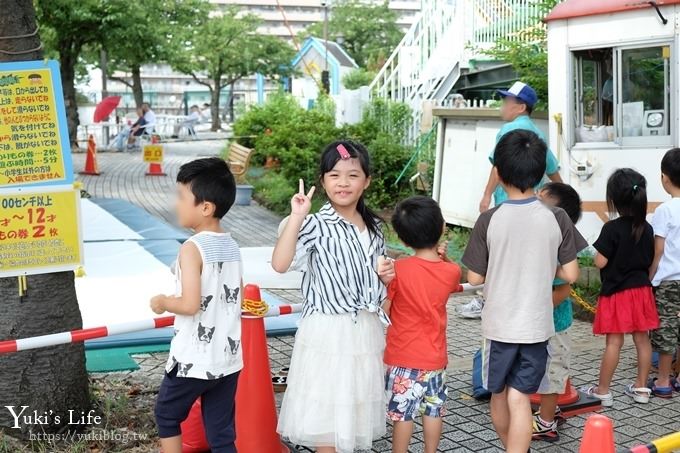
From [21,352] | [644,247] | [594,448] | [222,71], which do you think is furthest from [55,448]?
[222,71]

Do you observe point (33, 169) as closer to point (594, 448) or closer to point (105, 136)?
point (594, 448)

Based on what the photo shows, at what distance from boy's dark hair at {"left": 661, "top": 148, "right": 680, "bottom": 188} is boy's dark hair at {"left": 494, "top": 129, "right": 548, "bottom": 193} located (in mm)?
1690

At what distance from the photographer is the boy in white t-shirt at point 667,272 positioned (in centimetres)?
549

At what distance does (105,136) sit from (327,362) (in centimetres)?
2907

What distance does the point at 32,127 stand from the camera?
181 inches

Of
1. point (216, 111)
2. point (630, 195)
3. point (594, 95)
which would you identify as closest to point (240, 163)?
point (594, 95)

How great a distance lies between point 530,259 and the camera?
13.5 feet

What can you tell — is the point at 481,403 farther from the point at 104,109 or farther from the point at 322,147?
the point at 104,109

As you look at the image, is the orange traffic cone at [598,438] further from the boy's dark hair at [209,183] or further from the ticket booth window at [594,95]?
the ticket booth window at [594,95]

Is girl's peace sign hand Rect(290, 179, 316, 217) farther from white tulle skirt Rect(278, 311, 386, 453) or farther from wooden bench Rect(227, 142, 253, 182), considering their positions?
wooden bench Rect(227, 142, 253, 182)

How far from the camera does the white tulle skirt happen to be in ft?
12.7

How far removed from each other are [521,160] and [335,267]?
996 millimetres

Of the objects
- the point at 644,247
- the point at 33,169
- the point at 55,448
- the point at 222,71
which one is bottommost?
the point at 55,448

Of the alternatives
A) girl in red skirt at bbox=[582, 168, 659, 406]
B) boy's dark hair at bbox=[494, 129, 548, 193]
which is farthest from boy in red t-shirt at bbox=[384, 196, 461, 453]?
girl in red skirt at bbox=[582, 168, 659, 406]
